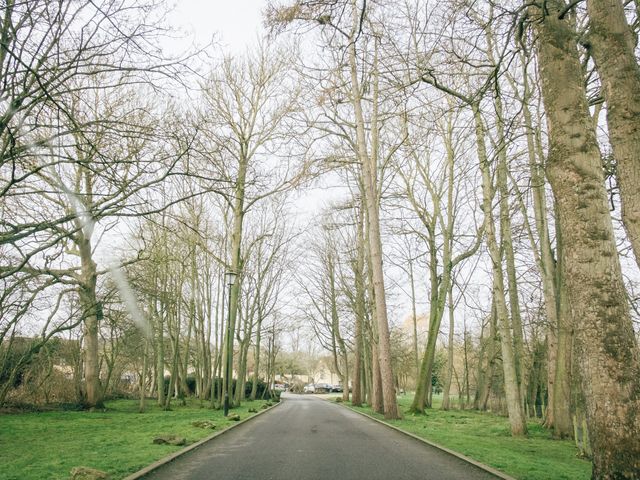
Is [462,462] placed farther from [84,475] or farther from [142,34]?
[142,34]

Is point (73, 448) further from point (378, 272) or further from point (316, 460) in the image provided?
point (378, 272)

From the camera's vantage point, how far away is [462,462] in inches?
268

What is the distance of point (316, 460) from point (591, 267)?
4.80m

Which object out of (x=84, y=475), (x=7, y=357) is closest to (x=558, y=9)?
(x=84, y=475)

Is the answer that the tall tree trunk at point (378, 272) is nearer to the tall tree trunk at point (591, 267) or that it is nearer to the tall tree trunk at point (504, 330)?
the tall tree trunk at point (504, 330)

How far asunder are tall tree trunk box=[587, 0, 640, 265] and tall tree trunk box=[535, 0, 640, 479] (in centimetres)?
81

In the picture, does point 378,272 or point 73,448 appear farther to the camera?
point 378,272

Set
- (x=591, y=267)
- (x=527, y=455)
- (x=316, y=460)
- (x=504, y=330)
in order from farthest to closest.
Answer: (x=504, y=330) → (x=527, y=455) → (x=316, y=460) → (x=591, y=267)

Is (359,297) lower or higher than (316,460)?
higher

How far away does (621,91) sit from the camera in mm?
5719

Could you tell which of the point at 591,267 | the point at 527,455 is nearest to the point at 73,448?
the point at 527,455

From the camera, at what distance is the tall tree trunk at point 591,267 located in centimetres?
412

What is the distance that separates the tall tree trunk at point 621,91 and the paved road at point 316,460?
3898mm

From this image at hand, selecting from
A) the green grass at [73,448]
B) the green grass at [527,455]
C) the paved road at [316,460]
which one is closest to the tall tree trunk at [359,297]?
the green grass at [73,448]
